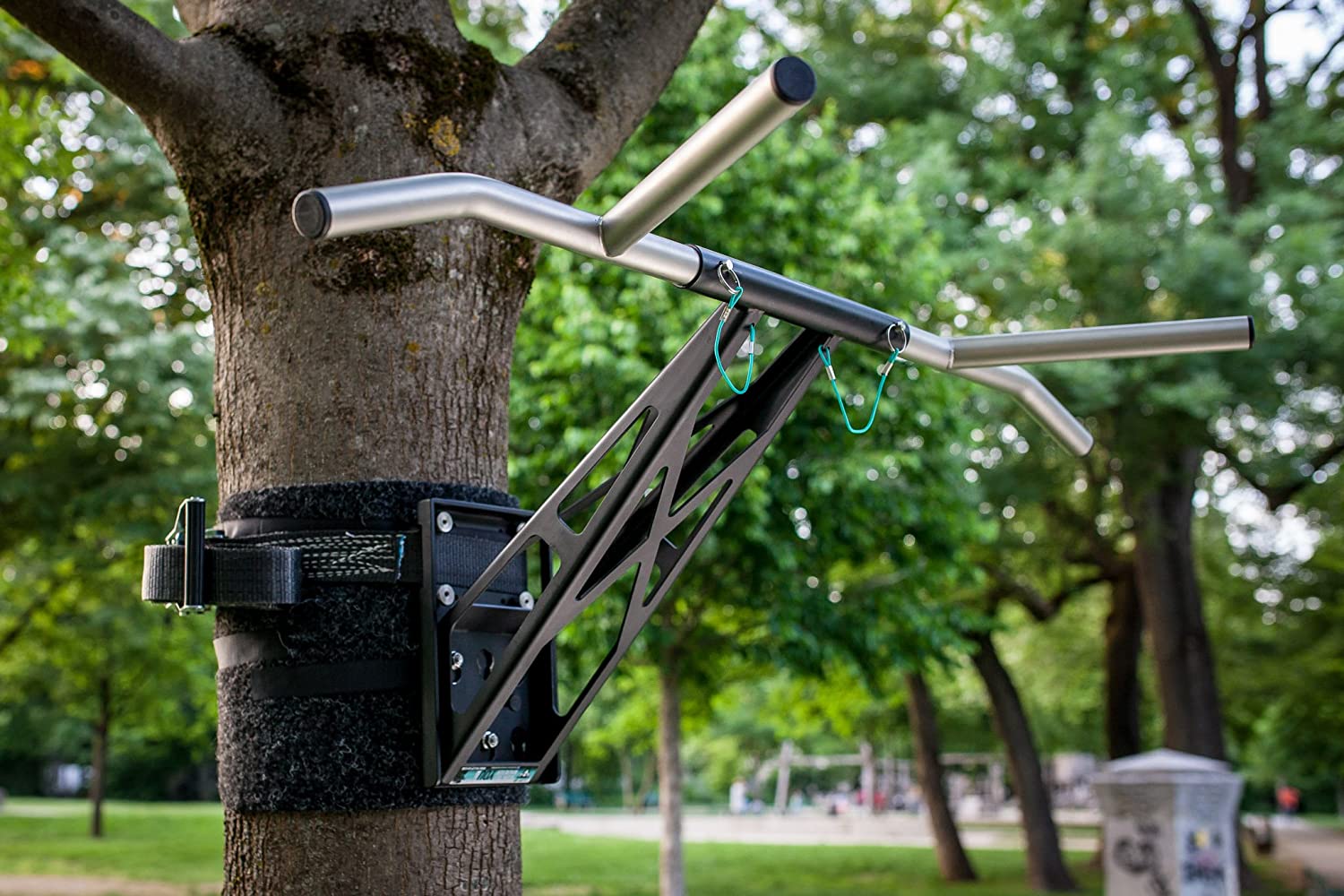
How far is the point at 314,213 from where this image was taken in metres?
1.50

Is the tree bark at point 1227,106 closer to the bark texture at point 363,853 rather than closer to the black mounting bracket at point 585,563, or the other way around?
the black mounting bracket at point 585,563

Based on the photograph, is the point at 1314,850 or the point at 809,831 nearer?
the point at 1314,850

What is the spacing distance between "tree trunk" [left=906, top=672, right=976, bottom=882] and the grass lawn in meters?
0.41

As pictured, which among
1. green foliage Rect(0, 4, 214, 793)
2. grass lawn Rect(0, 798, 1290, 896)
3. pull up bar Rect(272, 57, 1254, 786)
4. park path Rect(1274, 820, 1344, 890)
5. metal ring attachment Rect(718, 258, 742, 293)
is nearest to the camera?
pull up bar Rect(272, 57, 1254, 786)

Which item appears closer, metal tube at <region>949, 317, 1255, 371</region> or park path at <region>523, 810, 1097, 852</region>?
metal tube at <region>949, 317, 1255, 371</region>

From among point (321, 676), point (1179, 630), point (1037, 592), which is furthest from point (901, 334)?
point (1037, 592)

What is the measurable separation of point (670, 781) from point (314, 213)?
12.2 m

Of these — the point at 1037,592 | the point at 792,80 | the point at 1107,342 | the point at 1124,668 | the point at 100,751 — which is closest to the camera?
the point at 792,80

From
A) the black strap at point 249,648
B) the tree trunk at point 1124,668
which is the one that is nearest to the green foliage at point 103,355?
the black strap at point 249,648

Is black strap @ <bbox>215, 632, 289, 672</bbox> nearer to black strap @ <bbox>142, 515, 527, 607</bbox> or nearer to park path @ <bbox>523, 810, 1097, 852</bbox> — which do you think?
black strap @ <bbox>142, 515, 527, 607</bbox>

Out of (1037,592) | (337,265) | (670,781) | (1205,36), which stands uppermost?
(1205,36)

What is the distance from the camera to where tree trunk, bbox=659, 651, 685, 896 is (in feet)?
42.0

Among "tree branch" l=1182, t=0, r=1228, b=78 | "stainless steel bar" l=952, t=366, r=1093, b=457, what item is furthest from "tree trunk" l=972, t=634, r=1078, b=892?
"stainless steel bar" l=952, t=366, r=1093, b=457

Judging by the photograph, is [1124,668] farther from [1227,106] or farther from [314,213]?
[314,213]
